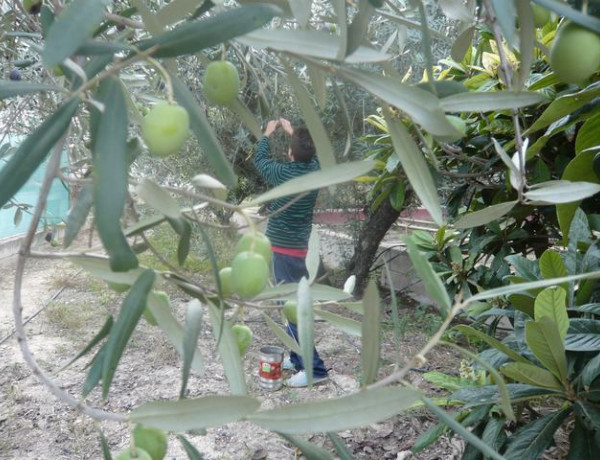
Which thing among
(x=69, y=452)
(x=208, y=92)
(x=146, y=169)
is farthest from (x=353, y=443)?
(x=146, y=169)

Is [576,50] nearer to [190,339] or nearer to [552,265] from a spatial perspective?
[190,339]

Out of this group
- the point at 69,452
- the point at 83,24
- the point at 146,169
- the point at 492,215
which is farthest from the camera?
the point at 146,169

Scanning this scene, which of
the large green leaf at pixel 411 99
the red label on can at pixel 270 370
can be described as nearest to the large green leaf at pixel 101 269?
the large green leaf at pixel 411 99

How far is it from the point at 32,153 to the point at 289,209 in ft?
7.95

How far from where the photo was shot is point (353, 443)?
2195 mm

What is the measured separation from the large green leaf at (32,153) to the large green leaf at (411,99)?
19cm

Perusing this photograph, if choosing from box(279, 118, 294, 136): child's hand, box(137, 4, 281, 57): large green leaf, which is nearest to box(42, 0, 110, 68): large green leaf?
box(137, 4, 281, 57): large green leaf

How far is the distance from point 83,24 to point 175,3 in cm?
20

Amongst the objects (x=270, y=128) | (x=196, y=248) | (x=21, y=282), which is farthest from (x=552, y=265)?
(x=196, y=248)

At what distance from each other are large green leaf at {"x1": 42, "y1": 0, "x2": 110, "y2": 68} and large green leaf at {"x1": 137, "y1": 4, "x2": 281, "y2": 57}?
0.04 meters

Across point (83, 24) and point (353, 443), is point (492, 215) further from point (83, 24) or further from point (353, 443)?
point (353, 443)

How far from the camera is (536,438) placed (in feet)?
3.50

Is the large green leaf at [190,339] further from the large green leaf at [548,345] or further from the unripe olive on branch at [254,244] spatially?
the large green leaf at [548,345]

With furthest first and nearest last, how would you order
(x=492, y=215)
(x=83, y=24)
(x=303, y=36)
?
(x=492, y=215), (x=303, y=36), (x=83, y=24)
